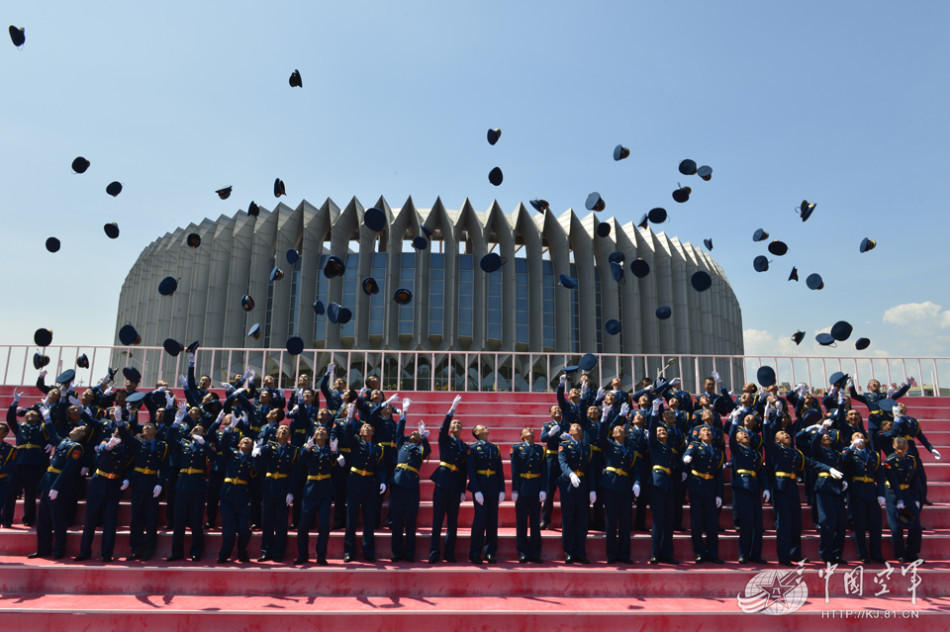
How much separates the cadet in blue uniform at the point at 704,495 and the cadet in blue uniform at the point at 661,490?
0.24 metres

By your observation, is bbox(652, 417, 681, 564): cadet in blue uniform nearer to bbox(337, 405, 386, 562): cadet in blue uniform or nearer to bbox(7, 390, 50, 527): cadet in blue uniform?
bbox(337, 405, 386, 562): cadet in blue uniform

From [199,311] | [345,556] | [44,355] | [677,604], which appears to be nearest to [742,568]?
[677,604]

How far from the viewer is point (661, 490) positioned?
7.52 meters

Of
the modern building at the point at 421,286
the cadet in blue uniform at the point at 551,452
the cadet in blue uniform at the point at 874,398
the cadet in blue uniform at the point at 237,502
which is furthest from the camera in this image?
the modern building at the point at 421,286

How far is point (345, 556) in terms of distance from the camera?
7277 millimetres

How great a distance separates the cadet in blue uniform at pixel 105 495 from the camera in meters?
7.25

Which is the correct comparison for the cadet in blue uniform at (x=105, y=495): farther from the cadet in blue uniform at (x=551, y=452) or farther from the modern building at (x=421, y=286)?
the modern building at (x=421, y=286)

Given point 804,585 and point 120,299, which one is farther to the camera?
point 120,299

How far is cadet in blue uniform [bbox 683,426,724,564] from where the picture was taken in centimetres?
743

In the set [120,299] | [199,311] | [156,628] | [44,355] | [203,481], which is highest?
[120,299]

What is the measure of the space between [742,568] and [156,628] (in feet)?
20.7

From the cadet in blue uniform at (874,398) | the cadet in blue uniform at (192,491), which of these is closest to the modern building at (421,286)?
the cadet in blue uniform at (874,398)

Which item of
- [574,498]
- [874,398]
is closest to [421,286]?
[874,398]

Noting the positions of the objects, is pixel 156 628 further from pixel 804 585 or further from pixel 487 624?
pixel 804 585
